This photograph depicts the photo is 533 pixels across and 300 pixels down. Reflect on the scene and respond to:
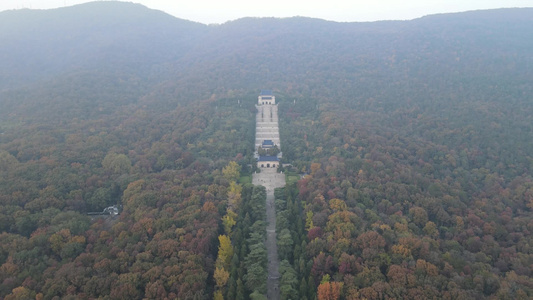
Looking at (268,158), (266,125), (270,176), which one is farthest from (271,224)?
(266,125)

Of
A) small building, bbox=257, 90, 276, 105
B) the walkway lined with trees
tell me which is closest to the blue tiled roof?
the walkway lined with trees

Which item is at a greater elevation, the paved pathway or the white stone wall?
the white stone wall

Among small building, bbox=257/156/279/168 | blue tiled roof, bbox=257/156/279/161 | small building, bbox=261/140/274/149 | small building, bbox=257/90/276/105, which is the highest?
small building, bbox=257/90/276/105

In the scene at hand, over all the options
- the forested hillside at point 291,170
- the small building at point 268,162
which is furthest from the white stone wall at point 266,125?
the small building at point 268,162

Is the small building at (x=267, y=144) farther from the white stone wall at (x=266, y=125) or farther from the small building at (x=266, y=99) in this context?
the small building at (x=266, y=99)

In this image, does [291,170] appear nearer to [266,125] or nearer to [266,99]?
[266,125]

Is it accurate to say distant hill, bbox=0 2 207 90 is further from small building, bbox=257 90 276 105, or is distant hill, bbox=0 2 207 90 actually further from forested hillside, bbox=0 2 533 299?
small building, bbox=257 90 276 105
